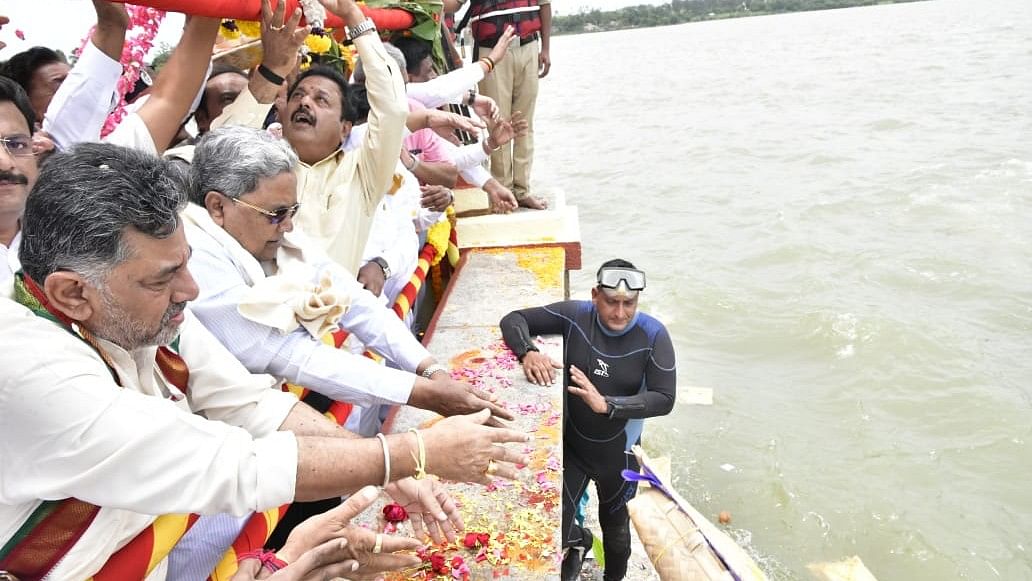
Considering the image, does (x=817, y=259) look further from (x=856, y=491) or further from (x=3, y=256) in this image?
(x=3, y=256)

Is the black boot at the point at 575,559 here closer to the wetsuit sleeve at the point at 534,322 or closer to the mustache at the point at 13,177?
the wetsuit sleeve at the point at 534,322

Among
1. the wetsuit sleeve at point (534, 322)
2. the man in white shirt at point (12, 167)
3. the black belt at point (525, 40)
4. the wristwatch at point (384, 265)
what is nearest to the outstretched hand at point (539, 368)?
the wetsuit sleeve at point (534, 322)

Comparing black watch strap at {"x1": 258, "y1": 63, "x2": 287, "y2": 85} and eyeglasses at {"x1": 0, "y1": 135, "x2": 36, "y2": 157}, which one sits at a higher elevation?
black watch strap at {"x1": 258, "y1": 63, "x2": 287, "y2": 85}

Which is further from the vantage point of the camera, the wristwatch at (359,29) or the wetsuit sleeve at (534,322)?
the wetsuit sleeve at (534,322)

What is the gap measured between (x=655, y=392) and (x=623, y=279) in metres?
0.58

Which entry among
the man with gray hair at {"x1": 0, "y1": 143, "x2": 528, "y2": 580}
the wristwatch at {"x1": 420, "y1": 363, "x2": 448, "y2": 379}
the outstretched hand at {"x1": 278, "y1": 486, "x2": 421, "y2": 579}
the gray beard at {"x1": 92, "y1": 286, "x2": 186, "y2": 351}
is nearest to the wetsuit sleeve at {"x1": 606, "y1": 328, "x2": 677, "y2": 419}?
the wristwatch at {"x1": 420, "y1": 363, "x2": 448, "y2": 379}

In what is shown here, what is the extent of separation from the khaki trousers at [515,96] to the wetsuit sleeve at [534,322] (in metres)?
2.41

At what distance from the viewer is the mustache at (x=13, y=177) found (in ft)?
6.69

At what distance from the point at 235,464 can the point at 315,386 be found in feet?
2.70

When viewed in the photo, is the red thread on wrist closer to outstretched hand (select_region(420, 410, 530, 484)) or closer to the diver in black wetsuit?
outstretched hand (select_region(420, 410, 530, 484))

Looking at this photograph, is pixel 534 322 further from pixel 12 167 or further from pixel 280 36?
pixel 12 167

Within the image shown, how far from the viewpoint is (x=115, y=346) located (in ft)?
5.07

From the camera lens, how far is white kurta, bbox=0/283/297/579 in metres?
1.33

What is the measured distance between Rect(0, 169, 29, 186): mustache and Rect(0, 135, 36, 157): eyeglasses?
0.07 m
